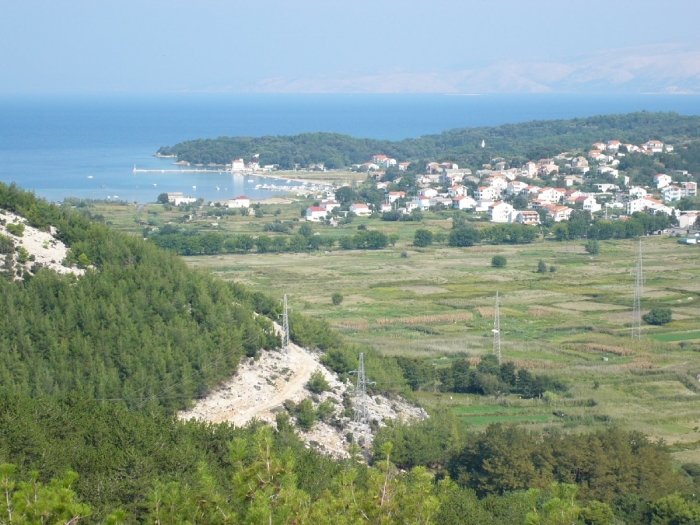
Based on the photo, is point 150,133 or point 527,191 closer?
point 527,191

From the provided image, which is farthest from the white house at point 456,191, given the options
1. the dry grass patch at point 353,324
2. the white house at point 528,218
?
the dry grass patch at point 353,324

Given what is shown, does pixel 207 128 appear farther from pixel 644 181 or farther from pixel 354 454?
pixel 354 454

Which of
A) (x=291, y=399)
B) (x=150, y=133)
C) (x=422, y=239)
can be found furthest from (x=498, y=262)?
(x=150, y=133)

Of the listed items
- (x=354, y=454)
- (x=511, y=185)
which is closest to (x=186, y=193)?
(x=511, y=185)

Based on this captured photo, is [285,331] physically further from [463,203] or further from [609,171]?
[609,171]

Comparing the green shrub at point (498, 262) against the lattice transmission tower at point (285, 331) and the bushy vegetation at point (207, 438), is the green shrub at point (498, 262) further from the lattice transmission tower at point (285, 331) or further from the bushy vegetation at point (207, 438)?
the lattice transmission tower at point (285, 331)

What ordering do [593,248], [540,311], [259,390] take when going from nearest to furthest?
1. [259,390]
2. [540,311]
3. [593,248]
